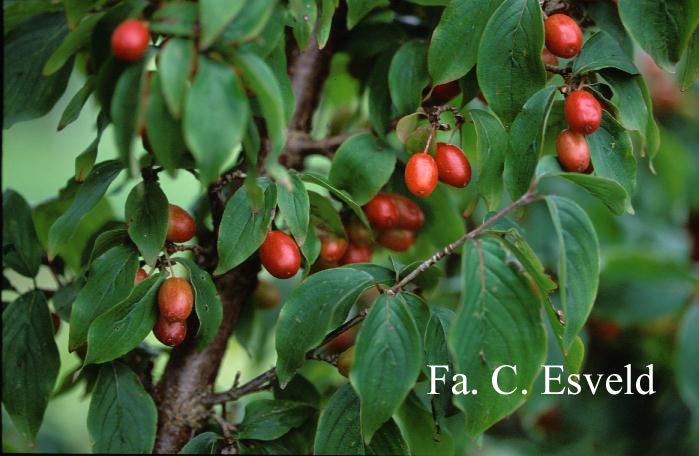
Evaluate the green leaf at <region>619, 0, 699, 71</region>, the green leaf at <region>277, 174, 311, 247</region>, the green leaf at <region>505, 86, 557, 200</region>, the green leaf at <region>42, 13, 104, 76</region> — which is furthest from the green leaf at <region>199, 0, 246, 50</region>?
the green leaf at <region>619, 0, 699, 71</region>

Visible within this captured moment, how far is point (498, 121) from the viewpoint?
887mm

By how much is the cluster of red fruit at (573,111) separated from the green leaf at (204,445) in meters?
0.50

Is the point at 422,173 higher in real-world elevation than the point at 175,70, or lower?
lower

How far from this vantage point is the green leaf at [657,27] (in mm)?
895

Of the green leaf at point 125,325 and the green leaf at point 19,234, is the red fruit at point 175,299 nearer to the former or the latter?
the green leaf at point 125,325

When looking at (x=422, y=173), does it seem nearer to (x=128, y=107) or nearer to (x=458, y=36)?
(x=458, y=36)

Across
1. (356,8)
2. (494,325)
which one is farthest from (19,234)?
(494,325)

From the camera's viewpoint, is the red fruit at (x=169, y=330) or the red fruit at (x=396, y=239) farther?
the red fruit at (x=396, y=239)

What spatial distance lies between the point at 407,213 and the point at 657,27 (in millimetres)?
371

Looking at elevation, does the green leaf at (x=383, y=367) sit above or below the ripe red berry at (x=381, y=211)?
above

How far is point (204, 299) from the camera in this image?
0.90 metres

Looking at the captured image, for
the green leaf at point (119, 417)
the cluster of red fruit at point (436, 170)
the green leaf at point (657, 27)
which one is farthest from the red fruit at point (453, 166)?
the green leaf at point (119, 417)

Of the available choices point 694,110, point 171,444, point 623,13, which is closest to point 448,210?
point 623,13

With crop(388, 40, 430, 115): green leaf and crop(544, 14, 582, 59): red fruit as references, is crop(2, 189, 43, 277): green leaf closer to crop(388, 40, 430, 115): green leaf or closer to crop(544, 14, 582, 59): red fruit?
crop(388, 40, 430, 115): green leaf
